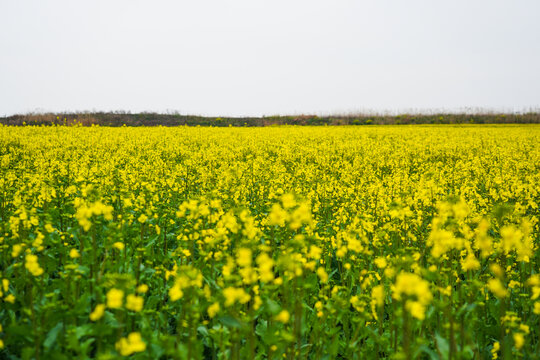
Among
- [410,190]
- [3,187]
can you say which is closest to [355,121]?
[410,190]

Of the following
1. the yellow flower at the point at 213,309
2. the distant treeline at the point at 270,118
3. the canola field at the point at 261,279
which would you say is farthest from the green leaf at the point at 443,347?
the distant treeline at the point at 270,118

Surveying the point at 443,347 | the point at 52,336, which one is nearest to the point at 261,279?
the point at 443,347

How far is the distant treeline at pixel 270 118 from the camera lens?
43094 mm

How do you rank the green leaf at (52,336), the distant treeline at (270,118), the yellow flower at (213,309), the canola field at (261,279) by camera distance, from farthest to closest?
the distant treeline at (270,118)
the green leaf at (52,336)
the canola field at (261,279)
the yellow flower at (213,309)

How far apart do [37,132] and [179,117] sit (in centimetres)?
2608

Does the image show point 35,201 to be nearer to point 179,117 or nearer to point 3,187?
point 3,187

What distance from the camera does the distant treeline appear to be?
43.1 metres

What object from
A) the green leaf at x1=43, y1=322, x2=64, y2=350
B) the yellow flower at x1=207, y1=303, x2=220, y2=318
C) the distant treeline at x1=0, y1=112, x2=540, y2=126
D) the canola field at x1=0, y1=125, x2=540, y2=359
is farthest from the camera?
the distant treeline at x1=0, y1=112, x2=540, y2=126

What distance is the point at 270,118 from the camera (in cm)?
5619

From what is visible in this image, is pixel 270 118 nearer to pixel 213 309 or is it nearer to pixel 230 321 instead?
pixel 230 321

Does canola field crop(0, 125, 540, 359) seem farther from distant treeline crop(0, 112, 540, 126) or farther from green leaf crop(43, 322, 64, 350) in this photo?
distant treeline crop(0, 112, 540, 126)

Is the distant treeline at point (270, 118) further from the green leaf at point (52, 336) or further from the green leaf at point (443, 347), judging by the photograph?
the green leaf at point (443, 347)

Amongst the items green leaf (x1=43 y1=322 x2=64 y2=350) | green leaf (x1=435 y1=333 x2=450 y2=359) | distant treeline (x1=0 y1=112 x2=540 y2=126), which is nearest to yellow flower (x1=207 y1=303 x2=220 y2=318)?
green leaf (x1=43 y1=322 x2=64 y2=350)

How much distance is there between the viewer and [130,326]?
340cm
